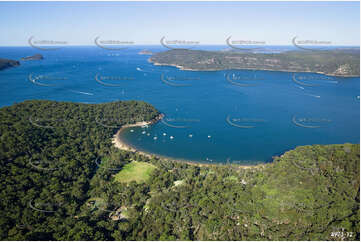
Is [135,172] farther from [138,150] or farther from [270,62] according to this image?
[270,62]

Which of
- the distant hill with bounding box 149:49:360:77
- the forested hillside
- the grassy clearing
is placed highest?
the distant hill with bounding box 149:49:360:77

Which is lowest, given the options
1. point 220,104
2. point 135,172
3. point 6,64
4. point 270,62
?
point 135,172

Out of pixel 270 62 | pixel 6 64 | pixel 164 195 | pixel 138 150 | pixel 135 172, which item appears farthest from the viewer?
pixel 270 62

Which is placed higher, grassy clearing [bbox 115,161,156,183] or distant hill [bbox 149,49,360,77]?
distant hill [bbox 149,49,360,77]

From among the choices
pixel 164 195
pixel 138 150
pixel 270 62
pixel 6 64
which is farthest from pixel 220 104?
pixel 6 64

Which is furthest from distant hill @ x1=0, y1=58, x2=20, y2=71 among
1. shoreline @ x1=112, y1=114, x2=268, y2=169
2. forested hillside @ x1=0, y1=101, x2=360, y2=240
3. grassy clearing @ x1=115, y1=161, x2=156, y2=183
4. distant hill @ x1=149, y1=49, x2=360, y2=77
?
grassy clearing @ x1=115, y1=161, x2=156, y2=183

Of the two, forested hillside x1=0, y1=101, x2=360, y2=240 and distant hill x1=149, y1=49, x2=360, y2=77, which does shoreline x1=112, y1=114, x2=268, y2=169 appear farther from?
distant hill x1=149, y1=49, x2=360, y2=77

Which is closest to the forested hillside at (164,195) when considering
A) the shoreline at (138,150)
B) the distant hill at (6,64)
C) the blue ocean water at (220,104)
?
the shoreline at (138,150)
